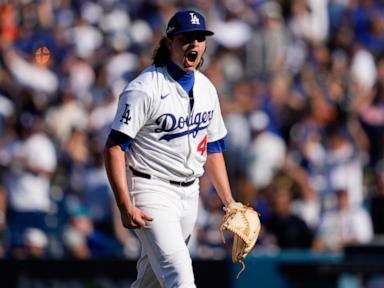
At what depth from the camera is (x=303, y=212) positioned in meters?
13.4

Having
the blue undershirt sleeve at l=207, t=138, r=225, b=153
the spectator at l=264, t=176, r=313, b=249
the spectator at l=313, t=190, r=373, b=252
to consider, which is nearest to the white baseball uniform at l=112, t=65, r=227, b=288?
the blue undershirt sleeve at l=207, t=138, r=225, b=153

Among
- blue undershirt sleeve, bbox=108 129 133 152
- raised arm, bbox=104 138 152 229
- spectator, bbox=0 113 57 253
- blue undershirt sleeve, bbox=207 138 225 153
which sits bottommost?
spectator, bbox=0 113 57 253

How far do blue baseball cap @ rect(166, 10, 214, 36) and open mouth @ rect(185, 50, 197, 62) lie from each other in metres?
0.15

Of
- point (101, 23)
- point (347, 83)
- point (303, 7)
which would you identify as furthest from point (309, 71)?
point (101, 23)

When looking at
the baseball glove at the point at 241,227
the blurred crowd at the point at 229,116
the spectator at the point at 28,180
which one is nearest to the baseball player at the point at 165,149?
the baseball glove at the point at 241,227

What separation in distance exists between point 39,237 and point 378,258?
392 cm

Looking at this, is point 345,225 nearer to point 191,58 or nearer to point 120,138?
point 191,58

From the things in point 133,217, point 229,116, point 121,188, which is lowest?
point 133,217

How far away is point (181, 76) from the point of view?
756cm

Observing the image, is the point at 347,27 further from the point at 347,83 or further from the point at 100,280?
the point at 100,280

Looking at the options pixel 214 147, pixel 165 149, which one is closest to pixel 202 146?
Result: pixel 214 147

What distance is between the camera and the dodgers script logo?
24.5ft

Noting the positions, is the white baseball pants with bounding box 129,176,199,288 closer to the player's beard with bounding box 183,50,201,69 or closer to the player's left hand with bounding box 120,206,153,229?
the player's left hand with bounding box 120,206,153,229

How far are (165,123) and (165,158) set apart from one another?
0.24 m
